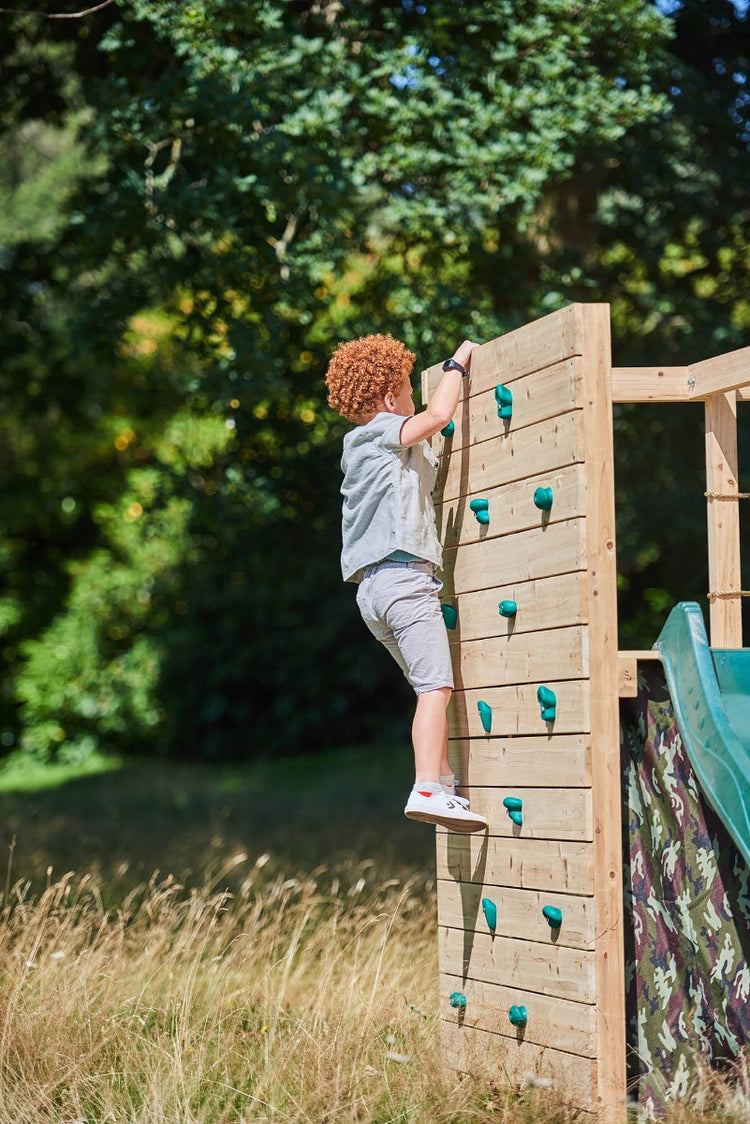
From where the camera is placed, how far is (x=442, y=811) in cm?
388

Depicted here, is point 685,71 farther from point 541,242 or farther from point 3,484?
point 3,484

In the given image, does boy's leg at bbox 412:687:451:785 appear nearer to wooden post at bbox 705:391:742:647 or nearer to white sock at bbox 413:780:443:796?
white sock at bbox 413:780:443:796

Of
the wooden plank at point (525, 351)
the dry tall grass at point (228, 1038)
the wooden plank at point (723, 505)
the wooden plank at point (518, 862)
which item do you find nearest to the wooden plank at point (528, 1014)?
the dry tall grass at point (228, 1038)

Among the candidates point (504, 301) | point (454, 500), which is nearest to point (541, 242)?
point (504, 301)

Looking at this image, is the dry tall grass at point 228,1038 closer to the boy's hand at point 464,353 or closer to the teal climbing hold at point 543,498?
the teal climbing hold at point 543,498

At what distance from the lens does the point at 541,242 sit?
998 centimetres

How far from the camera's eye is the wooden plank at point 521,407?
373 centimetres

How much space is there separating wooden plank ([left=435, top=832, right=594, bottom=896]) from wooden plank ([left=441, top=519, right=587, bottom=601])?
2.48 ft

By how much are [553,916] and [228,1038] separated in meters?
1.24

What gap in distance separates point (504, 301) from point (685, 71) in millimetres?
1788

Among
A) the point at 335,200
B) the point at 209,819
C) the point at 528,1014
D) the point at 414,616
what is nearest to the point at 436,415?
the point at 414,616

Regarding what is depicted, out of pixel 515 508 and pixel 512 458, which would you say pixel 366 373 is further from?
pixel 515 508

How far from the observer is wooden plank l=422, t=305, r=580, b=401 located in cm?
373

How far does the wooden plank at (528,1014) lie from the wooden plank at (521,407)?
64.8 inches
